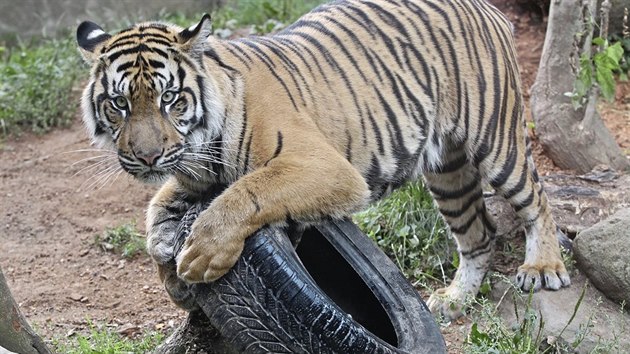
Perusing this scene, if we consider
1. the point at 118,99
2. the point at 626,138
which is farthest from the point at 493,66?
the point at 626,138

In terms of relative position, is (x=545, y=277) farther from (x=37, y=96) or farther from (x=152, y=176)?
(x=37, y=96)

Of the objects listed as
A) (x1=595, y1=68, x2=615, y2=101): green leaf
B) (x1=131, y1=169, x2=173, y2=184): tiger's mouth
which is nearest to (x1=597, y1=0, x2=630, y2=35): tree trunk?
(x1=595, y1=68, x2=615, y2=101): green leaf

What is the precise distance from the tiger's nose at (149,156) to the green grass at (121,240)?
2.63 metres

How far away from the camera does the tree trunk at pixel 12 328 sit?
13.1 ft

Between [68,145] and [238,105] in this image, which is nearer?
[238,105]

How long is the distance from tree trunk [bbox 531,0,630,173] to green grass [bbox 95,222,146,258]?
2919 mm

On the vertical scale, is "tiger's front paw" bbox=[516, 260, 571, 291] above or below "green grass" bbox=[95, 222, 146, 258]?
above

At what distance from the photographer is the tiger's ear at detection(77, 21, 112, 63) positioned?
4.14 m

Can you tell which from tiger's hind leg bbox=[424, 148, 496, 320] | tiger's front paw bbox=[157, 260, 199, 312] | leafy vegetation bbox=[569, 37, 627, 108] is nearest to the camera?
tiger's front paw bbox=[157, 260, 199, 312]

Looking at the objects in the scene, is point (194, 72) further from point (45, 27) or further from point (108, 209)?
point (45, 27)

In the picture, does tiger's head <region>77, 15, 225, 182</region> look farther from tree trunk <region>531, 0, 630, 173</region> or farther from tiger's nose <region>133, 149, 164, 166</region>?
tree trunk <region>531, 0, 630, 173</region>

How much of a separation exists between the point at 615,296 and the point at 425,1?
73.9 inches

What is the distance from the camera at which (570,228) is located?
19.1 feet

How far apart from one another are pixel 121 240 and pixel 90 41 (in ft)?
8.60
